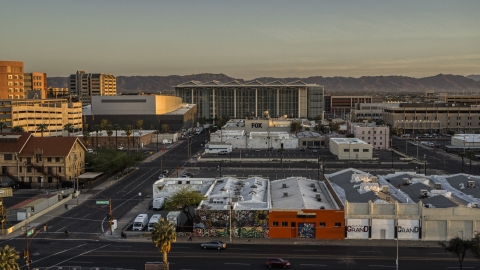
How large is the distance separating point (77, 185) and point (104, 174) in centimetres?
1208

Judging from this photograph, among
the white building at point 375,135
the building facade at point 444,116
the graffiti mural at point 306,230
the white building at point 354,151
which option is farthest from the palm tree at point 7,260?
the building facade at point 444,116

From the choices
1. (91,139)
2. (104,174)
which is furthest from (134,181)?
(91,139)

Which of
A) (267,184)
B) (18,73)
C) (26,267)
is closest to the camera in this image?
(26,267)

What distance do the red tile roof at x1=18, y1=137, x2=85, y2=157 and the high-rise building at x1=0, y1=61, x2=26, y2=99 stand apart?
107423mm

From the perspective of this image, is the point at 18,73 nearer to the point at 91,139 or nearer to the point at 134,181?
the point at 91,139

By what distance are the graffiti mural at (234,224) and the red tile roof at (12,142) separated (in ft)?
124

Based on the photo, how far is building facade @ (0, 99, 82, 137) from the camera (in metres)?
119

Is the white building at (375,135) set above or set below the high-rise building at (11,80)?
below

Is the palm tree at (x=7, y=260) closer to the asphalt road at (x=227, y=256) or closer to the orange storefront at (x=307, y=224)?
the asphalt road at (x=227, y=256)

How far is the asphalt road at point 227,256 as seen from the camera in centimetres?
3797

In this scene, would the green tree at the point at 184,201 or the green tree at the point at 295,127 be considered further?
the green tree at the point at 295,127

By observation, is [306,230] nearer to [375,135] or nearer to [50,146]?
[50,146]

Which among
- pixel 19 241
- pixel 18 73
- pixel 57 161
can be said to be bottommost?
pixel 19 241

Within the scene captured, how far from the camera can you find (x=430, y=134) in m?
164
